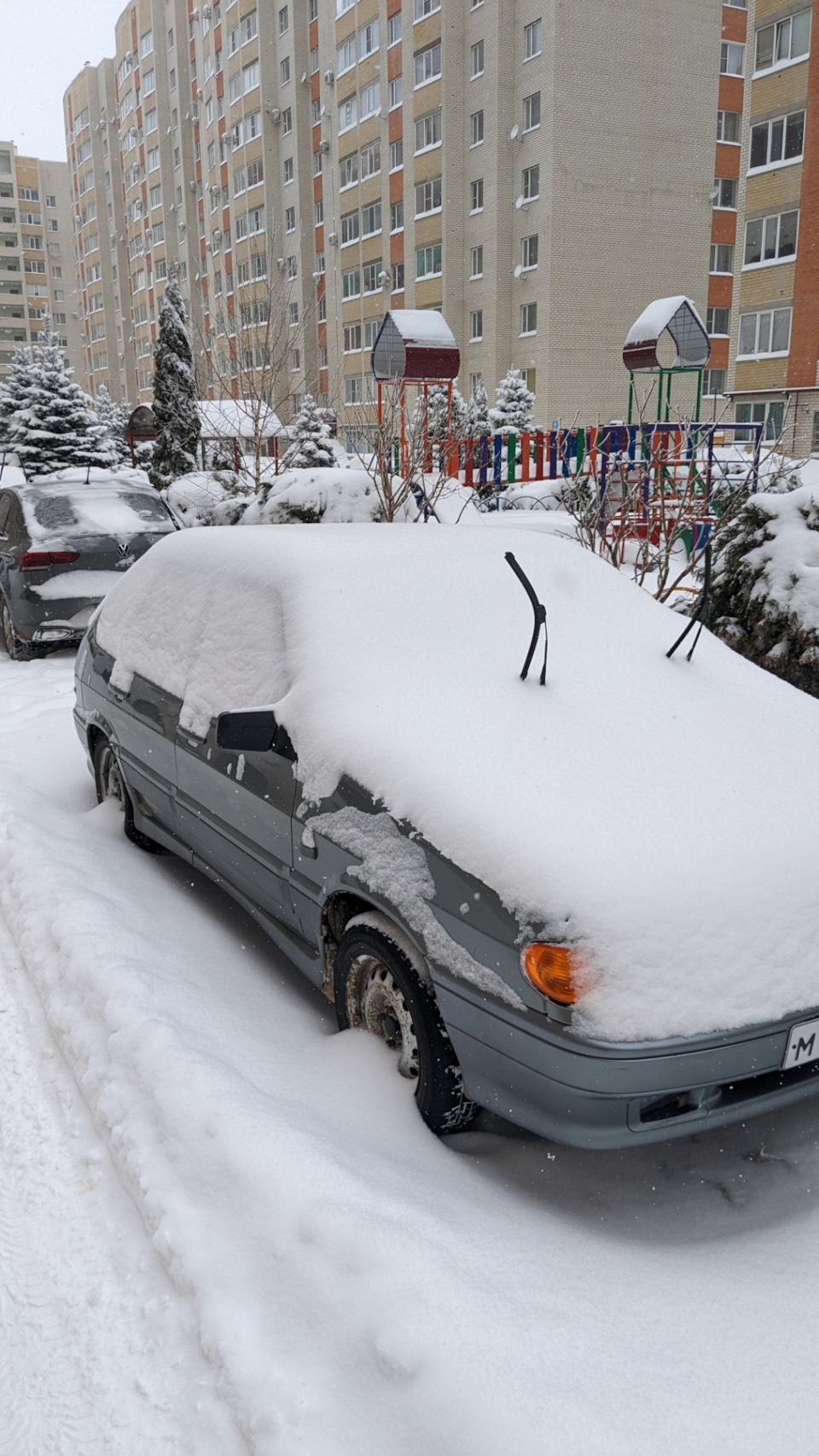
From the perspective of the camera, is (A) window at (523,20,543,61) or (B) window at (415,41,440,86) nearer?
(A) window at (523,20,543,61)

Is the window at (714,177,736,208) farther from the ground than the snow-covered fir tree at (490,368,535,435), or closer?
farther from the ground

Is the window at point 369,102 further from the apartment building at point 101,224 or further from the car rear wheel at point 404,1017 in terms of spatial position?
the car rear wheel at point 404,1017

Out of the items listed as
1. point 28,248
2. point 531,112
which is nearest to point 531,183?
point 531,112

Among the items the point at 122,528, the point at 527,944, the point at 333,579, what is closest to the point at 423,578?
the point at 333,579

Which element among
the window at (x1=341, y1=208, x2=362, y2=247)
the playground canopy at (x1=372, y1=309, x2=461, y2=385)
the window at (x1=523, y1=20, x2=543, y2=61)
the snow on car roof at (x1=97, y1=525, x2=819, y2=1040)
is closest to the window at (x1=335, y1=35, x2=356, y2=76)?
the window at (x1=341, y1=208, x2=362, y2=247)

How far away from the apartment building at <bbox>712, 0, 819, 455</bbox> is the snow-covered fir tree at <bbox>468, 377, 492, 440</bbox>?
7.83m

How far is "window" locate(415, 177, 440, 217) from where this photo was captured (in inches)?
1510

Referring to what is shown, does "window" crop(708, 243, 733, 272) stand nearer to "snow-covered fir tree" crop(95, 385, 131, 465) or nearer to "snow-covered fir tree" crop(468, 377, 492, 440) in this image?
"snow-covered fir tree" crop(468, 377, 492, 440)

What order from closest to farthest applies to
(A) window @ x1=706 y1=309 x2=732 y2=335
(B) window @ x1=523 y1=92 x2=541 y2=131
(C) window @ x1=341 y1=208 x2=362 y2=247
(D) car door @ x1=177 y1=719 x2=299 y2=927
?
(D) car door @ x1=177 y1=719 x2=299 y2=927 < (B) window @ x1=523 y1=92 x2=541 y2=131 < (A) window @ x1=706 y1=309 x2=732 y2=335 < (C) window @ x1=341 y1=208 x2=362 y2=247

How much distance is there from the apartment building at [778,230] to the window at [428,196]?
37.8 ft

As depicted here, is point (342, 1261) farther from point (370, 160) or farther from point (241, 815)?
point (370, 160)

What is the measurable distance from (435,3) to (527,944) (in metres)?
43.0

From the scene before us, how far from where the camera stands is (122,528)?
928cm

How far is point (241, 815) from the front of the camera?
3.55m
